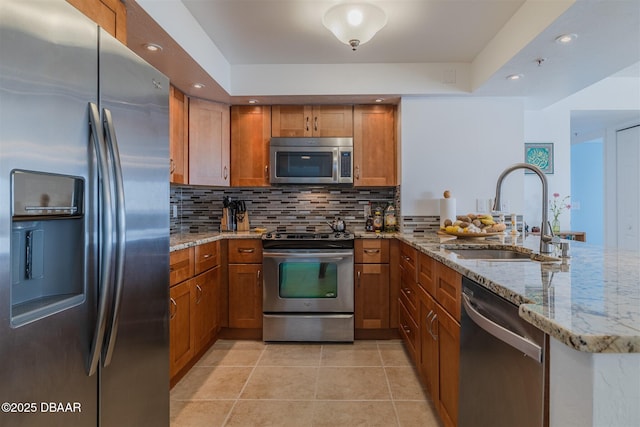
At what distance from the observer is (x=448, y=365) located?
1563 mm

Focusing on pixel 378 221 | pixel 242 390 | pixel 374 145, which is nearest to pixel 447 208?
pixel 378 221

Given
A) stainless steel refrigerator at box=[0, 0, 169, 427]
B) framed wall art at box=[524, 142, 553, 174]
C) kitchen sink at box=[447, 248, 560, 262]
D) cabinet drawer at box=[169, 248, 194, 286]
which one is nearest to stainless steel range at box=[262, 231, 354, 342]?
cabinet drawer at box=[169, 248, 194, 286]

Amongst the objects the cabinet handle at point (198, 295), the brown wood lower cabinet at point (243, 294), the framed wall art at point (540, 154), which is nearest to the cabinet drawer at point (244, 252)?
the brown wood lower cabinet at point (243, 294)

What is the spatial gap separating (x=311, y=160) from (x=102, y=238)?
2334mm

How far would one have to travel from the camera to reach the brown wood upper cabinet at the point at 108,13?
4.24 feet

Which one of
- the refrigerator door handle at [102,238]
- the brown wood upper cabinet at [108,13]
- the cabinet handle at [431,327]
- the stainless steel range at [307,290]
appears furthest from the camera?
the stainless steel range at [307,290]

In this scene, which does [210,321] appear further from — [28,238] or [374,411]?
[28,238]

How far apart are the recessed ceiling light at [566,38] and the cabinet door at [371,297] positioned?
1926mm

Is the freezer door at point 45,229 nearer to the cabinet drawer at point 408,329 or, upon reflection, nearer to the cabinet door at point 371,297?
the cabinet drawer at point 408,329

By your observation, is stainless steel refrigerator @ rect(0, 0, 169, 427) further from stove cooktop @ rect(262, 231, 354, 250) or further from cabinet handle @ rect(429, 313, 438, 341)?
stove cooktop @ rect(262, 231, 354, 250)

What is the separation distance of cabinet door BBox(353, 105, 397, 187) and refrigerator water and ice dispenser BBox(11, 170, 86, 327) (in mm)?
2554

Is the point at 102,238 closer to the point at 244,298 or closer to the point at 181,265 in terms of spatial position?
the point at 181,265

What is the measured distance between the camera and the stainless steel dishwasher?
2.68 feet

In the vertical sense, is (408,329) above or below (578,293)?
below
